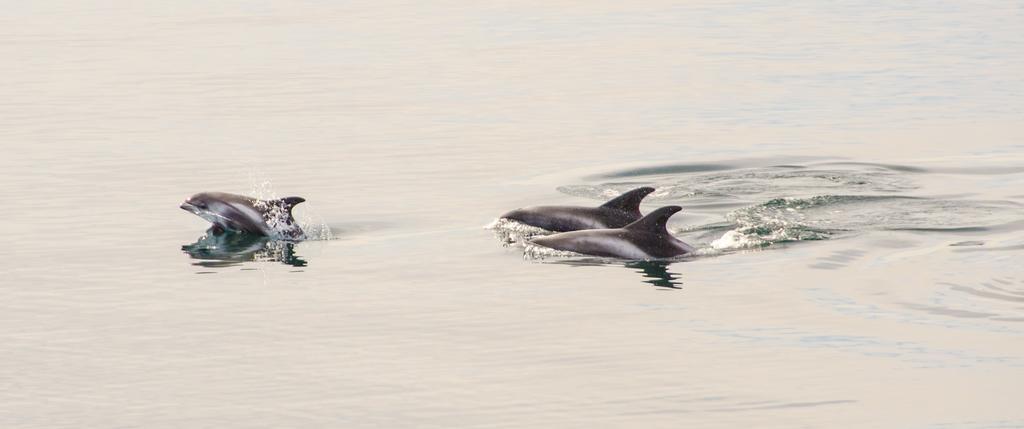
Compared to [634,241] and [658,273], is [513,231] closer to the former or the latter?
[634,241]

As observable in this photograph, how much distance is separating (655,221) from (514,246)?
8.61ft

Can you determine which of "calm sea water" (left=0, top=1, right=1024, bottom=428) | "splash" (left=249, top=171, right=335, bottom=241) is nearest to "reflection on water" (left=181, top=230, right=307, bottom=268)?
"calm sea water" (left=0, top=1, right=1024, bottom=428)

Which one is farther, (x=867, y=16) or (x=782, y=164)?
(x=867, y=16)

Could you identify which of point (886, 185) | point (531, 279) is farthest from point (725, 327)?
point (886, 185)

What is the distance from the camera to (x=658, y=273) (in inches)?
998

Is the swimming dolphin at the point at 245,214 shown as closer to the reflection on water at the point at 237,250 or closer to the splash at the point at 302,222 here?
the splash at the point at 302,222

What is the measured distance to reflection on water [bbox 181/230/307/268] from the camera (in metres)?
27.3

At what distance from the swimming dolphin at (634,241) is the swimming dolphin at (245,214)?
173 inches

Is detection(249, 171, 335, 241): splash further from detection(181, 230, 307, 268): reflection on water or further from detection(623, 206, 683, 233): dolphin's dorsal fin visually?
detection(623, 206, 683, 233): dolphin's dorsal fin

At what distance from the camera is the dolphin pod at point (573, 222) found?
26.3 meters

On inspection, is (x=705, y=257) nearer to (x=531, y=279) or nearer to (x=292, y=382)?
(x=531, y=279)

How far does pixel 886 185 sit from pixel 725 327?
11.5m

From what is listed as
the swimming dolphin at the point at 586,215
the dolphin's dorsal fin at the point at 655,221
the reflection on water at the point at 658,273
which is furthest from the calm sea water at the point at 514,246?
the swimming dolphin at the point at 586,215

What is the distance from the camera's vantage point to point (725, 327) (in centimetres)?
2200
